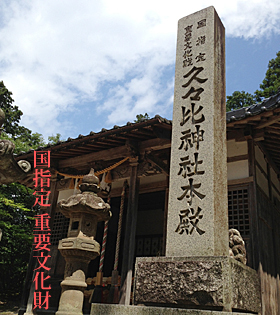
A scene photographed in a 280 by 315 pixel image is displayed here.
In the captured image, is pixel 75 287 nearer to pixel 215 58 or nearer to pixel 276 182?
pixel 215 58

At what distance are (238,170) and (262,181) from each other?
3.70 feet

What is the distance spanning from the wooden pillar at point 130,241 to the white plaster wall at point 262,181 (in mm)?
3801

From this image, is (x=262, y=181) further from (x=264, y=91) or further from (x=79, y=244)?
(x=264, y=91)

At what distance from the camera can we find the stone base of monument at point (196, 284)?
3461 millimetres

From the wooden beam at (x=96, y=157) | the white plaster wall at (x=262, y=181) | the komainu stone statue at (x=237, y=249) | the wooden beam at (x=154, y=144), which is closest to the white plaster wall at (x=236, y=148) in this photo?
the white plaster wall at (x=262, y=181)

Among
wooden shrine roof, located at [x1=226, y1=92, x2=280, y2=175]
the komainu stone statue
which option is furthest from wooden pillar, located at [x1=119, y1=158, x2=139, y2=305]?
the komainu stone statue

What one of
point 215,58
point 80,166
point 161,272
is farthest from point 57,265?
point 215,58

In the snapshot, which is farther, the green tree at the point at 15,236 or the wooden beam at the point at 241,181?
the green tree at the point at 15,236

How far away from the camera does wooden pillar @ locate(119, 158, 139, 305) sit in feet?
30.0

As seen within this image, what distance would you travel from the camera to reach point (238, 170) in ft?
31.4

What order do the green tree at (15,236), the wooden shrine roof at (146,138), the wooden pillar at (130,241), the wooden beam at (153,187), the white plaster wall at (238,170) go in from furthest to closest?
the green tree at (15,236) → the wooden beam at (153,187) → the white plaster wall at (238,170) → the wooden pillar at (130,241) → the wooden shrine roof at (146,138)

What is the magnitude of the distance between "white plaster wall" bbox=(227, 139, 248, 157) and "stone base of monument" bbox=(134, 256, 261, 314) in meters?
6.16

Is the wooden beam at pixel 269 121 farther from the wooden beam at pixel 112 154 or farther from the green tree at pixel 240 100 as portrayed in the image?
the green tree at pixel 240 100

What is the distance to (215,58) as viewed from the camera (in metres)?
5.12
